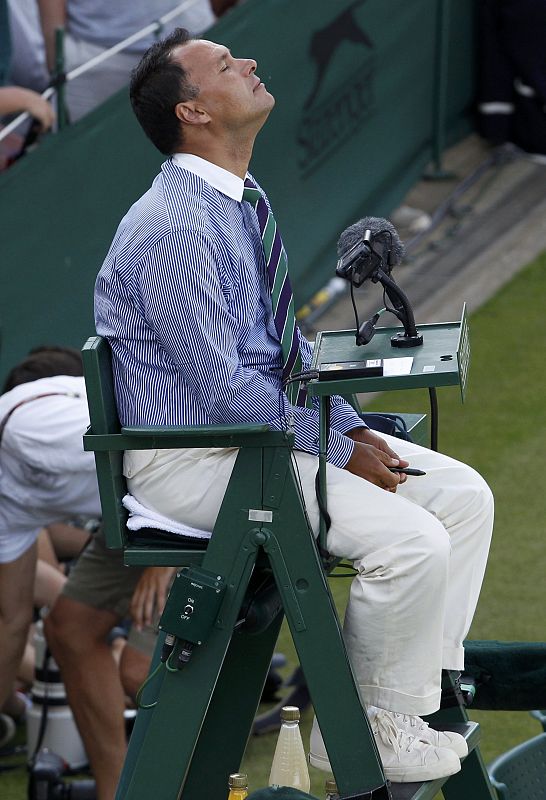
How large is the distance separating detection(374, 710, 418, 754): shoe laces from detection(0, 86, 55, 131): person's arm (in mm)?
3729

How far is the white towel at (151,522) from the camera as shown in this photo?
3.22m

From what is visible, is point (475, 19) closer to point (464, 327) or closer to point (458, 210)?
point (458, 210)

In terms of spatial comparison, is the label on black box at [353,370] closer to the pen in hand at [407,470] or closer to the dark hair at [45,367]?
the pen in hand at [407,470]

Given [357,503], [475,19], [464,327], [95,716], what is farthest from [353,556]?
[475,19]

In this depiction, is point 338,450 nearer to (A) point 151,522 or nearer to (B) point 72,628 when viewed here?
(A) point 151,522

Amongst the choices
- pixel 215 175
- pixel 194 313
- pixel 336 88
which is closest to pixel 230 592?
pixel 194 313

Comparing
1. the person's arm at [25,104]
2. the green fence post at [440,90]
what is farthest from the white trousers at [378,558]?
the green fence post at [440,90]

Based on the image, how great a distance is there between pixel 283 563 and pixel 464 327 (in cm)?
→ 67

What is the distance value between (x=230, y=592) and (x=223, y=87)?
116cm

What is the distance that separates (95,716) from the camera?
4562 millimetres

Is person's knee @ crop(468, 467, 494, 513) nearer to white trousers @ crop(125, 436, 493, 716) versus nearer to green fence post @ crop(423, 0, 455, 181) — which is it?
white trousers @ crop(125, 436, 493, 716)

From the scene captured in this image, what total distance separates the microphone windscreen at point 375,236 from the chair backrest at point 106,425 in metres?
0.58

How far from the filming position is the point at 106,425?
3219 millimetres

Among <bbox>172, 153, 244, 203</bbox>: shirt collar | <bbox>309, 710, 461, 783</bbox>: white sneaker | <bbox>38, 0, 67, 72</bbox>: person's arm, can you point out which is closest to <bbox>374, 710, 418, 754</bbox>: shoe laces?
<bbox>309, 710, 461, 783</bbox>: white sneaker
